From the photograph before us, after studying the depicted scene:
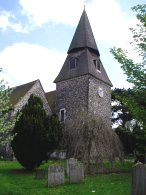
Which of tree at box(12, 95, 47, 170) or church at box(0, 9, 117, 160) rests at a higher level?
church at box(0, 9, 117, 160)

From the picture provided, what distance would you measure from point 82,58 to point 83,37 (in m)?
2.72

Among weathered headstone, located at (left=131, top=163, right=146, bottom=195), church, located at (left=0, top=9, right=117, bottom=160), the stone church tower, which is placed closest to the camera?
weathered headstone, located at (left=131, top=163, right=146, bottom=195)

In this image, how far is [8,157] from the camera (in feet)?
115

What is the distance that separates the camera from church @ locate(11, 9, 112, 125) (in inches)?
1502

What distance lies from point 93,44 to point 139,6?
26.6 meters

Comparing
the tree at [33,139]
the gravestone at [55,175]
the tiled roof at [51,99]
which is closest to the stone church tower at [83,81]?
the tiled roof at [51,99]

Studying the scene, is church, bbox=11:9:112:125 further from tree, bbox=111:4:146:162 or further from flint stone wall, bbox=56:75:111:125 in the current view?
tree, bbox=111:4:146:162

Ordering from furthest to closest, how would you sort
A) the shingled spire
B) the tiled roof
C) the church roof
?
the tiled roof → the church roof → the shingled spire

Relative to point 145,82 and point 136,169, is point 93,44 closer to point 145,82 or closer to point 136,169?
point 145,82

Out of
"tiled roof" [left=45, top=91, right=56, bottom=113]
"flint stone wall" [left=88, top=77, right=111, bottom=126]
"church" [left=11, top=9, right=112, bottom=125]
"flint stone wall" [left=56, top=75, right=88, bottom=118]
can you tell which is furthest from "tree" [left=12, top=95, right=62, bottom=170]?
"tiled roof" [left=45, top=91, right=56, bottom=113]

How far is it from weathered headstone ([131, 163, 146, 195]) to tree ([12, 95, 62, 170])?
50.3 feet

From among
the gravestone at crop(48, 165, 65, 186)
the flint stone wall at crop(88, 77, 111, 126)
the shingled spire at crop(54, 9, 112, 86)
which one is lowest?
the gravestone at crop(48, 165, 65, 186)

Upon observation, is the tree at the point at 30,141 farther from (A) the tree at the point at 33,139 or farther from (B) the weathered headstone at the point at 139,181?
(B) the weathered headstone at the point at 139,181

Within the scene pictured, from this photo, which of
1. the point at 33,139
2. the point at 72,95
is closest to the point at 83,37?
the point at 72,95
